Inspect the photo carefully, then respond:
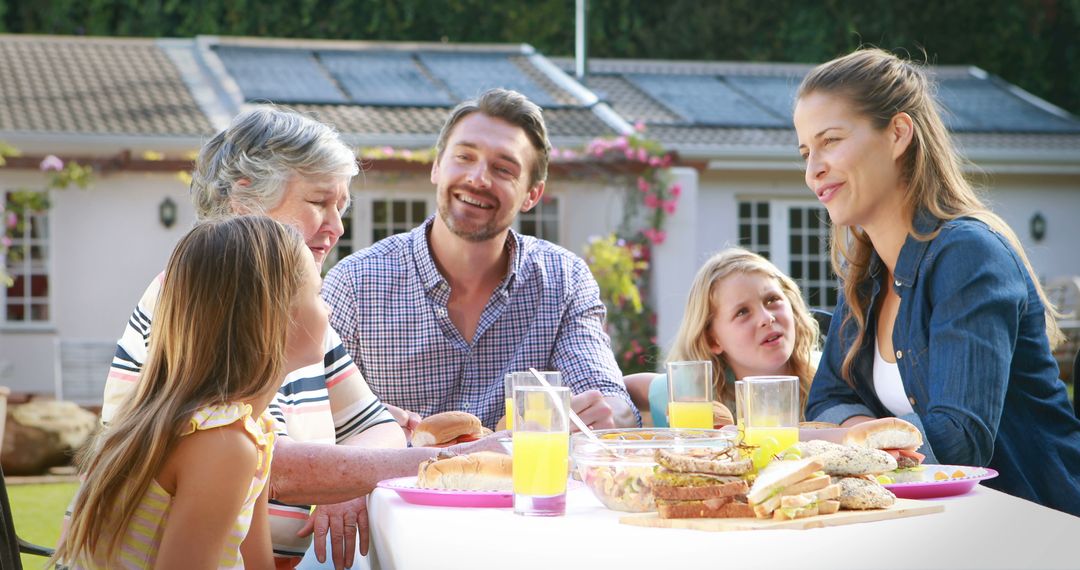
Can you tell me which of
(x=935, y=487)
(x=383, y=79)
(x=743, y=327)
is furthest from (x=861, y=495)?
(x=383, y=79)

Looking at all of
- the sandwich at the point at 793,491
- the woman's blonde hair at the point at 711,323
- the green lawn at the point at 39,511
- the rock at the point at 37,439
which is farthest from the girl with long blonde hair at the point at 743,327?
the rock at the point at 37,439

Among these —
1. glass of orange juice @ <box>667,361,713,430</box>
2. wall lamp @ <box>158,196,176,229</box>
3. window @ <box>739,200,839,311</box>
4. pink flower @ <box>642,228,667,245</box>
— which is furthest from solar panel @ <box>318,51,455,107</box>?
glass of orange juice @ <box>667,361,713,430</box>

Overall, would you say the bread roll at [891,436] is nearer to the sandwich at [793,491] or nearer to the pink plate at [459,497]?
the sandwich at [793,491]

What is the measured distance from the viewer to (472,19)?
24031 mm

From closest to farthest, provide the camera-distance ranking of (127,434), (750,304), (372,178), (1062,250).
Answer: (127,434) < (750,304) < (372,178) < (1062,250)

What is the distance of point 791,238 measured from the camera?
1450 cm

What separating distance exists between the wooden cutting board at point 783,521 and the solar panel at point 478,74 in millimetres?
12438

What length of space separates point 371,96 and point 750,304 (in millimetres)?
10912

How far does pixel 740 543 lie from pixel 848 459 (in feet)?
1.14

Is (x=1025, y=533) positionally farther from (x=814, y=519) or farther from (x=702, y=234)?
(x=702, y=234)

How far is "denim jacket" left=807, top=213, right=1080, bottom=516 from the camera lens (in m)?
2.39

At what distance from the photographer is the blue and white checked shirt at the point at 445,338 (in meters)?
3.69

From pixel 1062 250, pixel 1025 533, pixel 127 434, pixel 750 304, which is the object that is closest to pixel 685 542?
pixel 1025 533

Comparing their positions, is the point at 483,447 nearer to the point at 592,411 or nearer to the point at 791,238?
the point at 592,411
